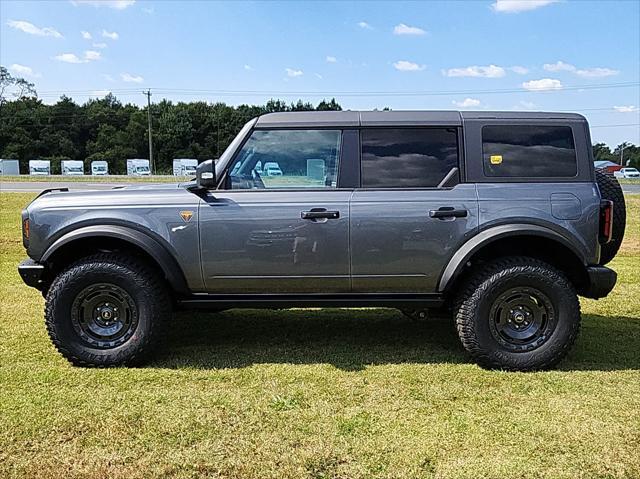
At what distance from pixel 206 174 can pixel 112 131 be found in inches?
2840

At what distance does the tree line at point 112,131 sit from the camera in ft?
214

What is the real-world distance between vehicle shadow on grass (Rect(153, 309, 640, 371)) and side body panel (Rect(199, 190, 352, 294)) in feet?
2.17

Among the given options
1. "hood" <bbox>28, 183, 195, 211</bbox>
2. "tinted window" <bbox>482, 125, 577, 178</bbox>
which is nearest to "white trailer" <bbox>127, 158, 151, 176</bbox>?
"hood" <bbox>28, 183, 195, 211</bbox>

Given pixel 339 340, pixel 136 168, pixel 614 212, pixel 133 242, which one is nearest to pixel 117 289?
pixel 133 242

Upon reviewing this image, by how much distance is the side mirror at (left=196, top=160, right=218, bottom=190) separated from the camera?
13.9 ft

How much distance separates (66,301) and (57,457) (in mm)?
1536

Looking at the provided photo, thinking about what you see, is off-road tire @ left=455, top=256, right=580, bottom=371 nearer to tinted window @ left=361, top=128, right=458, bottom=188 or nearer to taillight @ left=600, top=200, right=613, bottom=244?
taillight @ left=600, top=200, right=613, bottom=244

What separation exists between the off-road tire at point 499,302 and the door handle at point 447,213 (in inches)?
19.2

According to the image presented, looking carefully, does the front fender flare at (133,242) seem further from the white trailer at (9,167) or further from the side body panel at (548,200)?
the white trailer at (9,167)

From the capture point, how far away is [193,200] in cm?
429

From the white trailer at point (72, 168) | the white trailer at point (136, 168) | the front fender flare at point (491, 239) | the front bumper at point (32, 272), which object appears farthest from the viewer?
the white trailer at point (72, 168)

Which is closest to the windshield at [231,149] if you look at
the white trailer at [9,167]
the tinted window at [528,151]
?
the tinted window at [528,151]

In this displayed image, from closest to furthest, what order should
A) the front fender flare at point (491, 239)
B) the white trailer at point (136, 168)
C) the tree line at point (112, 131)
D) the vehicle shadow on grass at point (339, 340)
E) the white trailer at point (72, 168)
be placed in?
the front fender flare at point (491, 239)
the vehicle shadow on grass at point (339, 340)
the white trailer at point (136, 168)
the white trailer at point (72, 168)
the tree line at point (112, 131)

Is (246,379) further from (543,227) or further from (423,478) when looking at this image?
(543,227)
